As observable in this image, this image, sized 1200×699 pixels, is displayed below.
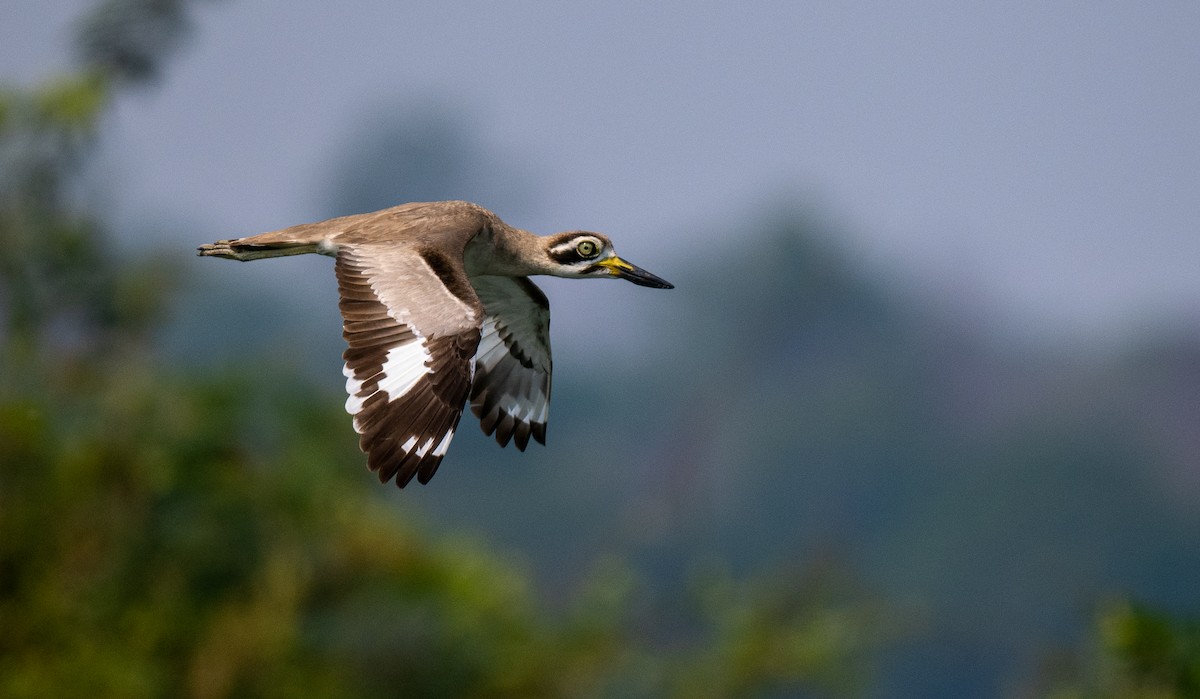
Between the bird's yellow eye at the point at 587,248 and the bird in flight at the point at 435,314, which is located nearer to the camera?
the bird in flight at the point at 435,314

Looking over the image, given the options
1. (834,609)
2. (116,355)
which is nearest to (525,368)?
(116,355)

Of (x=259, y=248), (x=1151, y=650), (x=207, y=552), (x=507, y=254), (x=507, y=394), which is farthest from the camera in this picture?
(x=207, y=552)

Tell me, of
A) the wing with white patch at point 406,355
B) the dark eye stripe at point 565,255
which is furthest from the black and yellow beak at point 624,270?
the wing with white patch at point 406,355

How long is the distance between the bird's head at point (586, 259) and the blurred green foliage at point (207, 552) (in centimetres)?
1102

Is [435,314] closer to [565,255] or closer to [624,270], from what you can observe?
[565,255]

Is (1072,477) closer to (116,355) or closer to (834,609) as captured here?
(834,609)

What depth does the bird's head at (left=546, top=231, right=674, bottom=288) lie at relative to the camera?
1270 cm

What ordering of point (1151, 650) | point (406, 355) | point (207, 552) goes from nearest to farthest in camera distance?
point (406, 355), point (1151, 650), point (207, 552)

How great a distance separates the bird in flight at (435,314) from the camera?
10.1 m

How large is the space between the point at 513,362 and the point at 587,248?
3.52 ft

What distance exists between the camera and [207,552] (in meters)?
23.9

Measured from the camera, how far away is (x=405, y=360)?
1028 centimetres

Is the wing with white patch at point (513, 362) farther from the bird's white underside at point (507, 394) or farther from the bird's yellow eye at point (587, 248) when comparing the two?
the bird's yellow eye at point (587, 248)

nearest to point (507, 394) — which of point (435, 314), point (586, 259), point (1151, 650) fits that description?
point (586, 259)
